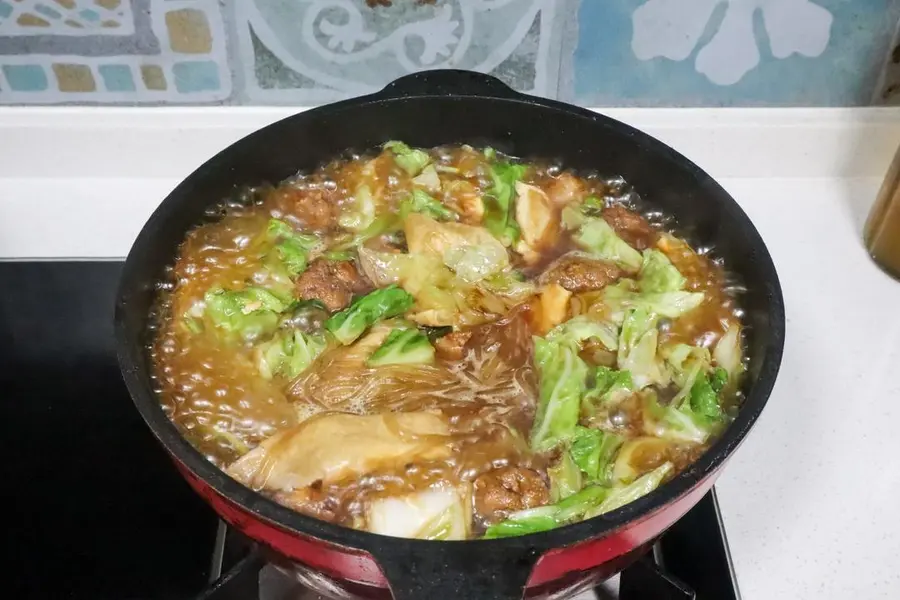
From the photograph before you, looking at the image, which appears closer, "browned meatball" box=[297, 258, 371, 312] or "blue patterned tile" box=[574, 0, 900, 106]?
"browned meatball" box=[297, 258, 371, 312]

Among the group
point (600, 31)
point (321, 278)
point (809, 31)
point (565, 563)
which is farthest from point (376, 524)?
point (809, 31)

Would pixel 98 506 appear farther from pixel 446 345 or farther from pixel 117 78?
pixel 117 78

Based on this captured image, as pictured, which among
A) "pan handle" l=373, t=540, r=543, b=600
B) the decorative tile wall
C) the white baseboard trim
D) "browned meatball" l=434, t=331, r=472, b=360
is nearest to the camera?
"pan handle" l=373, t=540, r=543, b=600

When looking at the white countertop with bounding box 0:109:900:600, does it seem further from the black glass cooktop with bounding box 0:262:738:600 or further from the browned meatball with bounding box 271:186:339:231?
the browned meatball with bounding box 271:186:339:231

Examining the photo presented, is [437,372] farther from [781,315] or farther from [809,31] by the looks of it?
[809,31]

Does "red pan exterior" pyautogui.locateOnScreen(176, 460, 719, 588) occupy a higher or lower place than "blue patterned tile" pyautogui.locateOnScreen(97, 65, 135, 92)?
lower

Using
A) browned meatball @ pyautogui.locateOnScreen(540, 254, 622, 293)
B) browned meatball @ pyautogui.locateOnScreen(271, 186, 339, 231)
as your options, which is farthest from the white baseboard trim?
browned meatball @ pyautogui.locateOnScreen(540, 254, 622, 293)

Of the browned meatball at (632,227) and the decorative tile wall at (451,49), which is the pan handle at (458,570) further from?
the decorative tile wall at (451,49)
